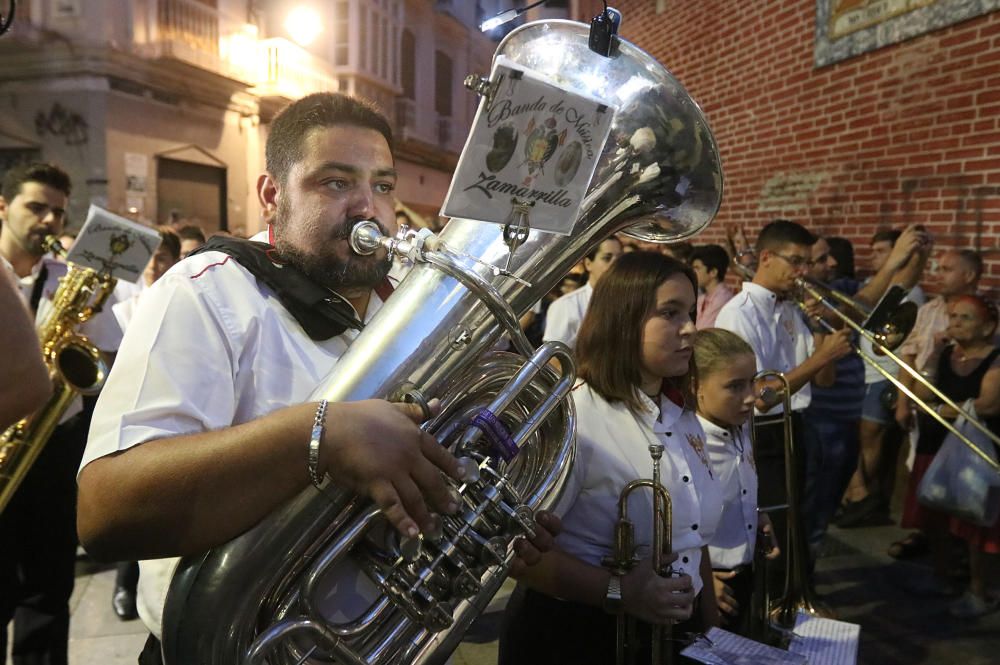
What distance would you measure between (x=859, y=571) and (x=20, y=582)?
4.54 m

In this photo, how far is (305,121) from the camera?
1428mm

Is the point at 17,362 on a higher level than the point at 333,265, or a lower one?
lower

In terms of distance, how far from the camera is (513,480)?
5.64ft

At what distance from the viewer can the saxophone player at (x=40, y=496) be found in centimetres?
266

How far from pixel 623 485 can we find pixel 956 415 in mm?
3243

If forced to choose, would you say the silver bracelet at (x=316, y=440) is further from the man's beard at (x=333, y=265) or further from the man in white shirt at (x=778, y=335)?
the man in white shirt at (x=778, y=335)

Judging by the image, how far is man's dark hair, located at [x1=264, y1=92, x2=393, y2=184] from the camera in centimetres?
143

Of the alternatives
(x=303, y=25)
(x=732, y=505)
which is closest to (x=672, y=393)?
(x=732, y=505)

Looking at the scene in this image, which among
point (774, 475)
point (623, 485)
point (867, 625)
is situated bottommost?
point (867, 625)

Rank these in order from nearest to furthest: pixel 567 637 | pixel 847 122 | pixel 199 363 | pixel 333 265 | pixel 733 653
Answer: pixel 199 363 < pixel 333 265 < pixel 733 653 < pixel 567 637 < pixel 847 122

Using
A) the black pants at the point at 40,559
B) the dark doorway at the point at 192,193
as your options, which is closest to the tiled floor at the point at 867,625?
the black pants at the point at 40,559

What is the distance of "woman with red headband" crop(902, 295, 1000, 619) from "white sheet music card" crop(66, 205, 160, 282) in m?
4.45

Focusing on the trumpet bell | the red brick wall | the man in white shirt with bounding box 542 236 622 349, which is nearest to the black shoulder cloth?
the trumpet bell

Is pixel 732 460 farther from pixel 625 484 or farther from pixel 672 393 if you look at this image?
pixel 625 484
